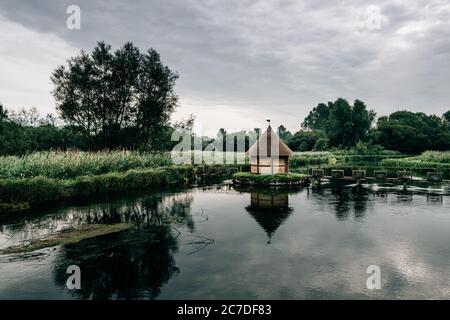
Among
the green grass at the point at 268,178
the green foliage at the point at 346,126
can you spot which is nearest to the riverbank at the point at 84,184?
the green grass at the point at 268,178

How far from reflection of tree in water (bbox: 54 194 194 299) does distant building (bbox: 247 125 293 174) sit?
14.4m

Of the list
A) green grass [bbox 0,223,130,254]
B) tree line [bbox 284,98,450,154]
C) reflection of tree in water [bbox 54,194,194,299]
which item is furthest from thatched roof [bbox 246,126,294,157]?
tree line [bbox 284,98,450,154]

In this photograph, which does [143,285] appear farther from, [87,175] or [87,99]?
[87,99]

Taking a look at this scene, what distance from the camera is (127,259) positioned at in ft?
28.8

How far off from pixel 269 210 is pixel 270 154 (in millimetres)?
12038

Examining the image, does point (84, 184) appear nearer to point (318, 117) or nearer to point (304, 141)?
point (304, 141)

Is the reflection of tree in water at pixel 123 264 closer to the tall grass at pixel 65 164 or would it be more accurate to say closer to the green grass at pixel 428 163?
the tall grass at pixel 65 164

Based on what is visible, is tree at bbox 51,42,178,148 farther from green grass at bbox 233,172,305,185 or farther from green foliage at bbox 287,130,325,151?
green foliage at bbox 287,130,325,151

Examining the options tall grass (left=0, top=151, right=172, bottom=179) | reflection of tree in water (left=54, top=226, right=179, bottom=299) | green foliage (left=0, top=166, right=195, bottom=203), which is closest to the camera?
reflection of tree in water (left=54, top=226, right=179, bottom=299)

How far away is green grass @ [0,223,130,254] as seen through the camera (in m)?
9.70

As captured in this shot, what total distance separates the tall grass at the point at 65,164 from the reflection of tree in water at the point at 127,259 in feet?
20.7

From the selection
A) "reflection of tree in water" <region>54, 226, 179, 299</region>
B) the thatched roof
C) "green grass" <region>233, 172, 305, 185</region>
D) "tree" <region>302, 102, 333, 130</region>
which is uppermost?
"tree" <region>302, 102, 333, 130</region>

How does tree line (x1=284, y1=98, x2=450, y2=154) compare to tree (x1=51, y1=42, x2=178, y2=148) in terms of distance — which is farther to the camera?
tree line (x1=284, y1=98, x2=450, y2=154)
